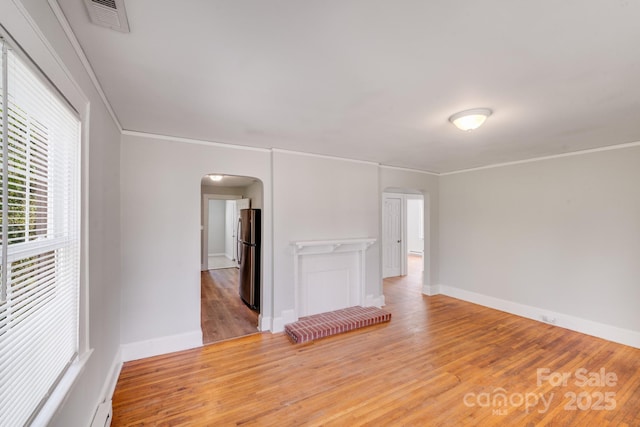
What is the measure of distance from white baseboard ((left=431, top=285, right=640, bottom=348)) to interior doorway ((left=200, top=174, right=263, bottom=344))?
12.9 feet

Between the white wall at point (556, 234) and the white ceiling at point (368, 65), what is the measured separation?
843mm

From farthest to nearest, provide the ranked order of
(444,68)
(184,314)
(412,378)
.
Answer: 1. (184,314)
2. (412,378)
3. (444,68)

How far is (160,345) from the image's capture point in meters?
3.09

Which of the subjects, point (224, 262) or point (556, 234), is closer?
point (556, 234)

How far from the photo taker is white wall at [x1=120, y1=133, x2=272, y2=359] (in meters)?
2.97

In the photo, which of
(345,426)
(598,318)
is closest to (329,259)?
(345,426)

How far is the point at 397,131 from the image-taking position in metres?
2.99

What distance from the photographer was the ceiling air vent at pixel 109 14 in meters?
1.20

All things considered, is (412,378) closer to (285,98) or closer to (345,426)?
(345,426)

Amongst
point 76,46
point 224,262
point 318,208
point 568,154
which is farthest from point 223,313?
point 568,154

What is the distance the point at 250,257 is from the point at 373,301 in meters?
2.21

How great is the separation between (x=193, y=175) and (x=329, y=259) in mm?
2273

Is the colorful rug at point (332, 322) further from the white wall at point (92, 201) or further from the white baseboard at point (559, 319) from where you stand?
the white baseboard at point (559, 319)

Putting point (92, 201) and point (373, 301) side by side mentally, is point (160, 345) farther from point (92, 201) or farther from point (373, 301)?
point (373, 301)
